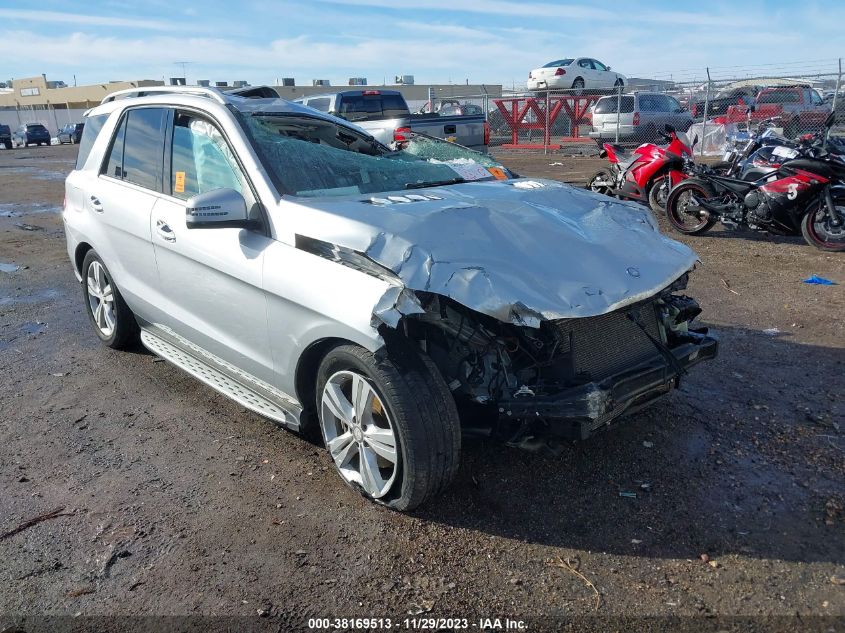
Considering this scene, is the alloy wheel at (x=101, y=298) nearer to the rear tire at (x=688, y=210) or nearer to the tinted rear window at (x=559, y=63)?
the rear tire at (x=688, y=210)

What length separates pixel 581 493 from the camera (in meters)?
3.36

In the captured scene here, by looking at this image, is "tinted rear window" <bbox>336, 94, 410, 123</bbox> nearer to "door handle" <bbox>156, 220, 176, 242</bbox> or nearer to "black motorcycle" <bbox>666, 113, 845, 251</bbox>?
"black motorcycle" <bbox>666, 113, 845, 251</bbox>

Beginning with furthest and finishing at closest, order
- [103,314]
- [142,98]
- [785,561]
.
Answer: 1. [103,314]
2. [142,98]
3. [785,561]

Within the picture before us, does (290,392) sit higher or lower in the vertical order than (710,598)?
higher

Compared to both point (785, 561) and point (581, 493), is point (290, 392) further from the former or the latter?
point (785, 561)

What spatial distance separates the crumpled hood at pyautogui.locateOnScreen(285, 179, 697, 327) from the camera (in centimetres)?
293

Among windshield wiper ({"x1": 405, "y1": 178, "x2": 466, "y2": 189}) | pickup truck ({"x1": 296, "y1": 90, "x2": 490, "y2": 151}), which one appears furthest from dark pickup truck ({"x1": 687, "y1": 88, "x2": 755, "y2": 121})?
windshield wiper ({"x1": 405, "y1": 178, "x2": 466, "y2": 189})

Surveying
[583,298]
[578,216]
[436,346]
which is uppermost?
[578,216]

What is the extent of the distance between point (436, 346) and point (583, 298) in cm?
71

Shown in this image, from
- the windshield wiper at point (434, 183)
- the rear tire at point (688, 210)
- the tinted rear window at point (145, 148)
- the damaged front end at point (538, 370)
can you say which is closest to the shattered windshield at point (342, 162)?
the windshield wiper at point (434, 183)

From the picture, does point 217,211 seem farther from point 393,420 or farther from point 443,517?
point 443,517

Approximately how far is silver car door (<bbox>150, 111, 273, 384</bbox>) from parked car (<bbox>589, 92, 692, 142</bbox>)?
1871 cm

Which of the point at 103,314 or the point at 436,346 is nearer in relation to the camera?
the point at 436,346

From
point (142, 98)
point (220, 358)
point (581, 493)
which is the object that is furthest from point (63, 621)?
point (142, 98)
